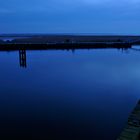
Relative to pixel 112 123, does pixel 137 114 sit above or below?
above

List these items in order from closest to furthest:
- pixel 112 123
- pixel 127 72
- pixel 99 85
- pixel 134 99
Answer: pixel 112 123
pixel 134 99
pixel 99 85
pixel 127 72

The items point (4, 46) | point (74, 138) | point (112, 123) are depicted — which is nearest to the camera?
point (74, 138)

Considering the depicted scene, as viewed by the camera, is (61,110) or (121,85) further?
(121,85)

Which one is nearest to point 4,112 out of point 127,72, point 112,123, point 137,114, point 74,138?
point 74,138

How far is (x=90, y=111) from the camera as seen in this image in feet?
42.0

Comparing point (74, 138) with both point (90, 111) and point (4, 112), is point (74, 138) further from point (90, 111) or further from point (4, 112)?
point (4, 112)

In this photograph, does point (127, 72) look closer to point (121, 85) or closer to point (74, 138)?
point (121, 85)

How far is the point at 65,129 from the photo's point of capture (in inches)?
416

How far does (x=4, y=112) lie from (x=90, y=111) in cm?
409

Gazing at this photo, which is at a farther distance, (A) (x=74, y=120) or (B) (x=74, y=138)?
(A) (x=74, y=120)

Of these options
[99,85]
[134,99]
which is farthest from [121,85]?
[134,99]

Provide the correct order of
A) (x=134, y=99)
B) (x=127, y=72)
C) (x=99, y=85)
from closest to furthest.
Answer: (x=134, y=99)
(x=99, y=85)
(x=127, y=72)

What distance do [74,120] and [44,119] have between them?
131cm

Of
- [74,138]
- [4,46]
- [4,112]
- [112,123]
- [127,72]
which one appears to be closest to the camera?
[74,138]
